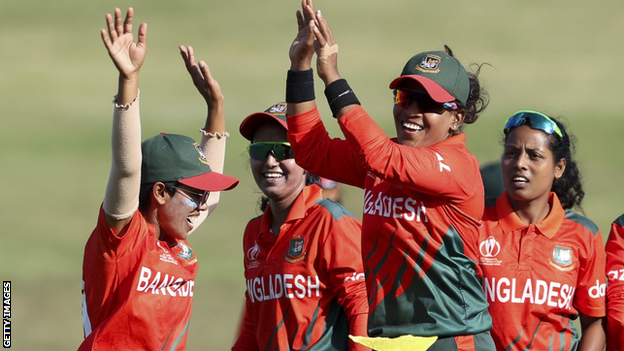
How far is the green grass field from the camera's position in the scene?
1166 centimetres

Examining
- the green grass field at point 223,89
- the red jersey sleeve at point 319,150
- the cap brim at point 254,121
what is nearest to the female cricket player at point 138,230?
the cap brim at point 254,121

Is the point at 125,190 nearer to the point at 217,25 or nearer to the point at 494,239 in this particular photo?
the point at 494,239

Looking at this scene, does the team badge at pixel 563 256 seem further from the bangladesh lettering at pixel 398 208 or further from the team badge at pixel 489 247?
the bangladesh lettering at pixel 398 208

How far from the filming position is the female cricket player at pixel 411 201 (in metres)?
3.79

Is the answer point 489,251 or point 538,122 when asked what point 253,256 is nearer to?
point 489,251

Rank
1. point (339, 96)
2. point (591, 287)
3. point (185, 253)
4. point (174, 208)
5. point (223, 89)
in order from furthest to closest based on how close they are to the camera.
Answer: point (223, 89)
point (591, 287)
point (185, 253)
point (174, 208)
point (339, 96)

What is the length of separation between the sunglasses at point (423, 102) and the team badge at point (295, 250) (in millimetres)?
1084

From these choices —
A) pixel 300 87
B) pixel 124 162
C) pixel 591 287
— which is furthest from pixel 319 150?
pixel 591 287

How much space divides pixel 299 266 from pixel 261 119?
33.8 inches

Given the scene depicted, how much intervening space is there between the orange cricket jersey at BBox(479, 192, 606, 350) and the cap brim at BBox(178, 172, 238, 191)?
1363mm

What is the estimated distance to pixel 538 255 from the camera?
16.3ft

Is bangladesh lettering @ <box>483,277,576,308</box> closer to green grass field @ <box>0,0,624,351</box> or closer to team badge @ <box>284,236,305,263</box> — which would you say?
team badge @ <box>284,236,305,263</box>

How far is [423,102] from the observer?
13.3 feet

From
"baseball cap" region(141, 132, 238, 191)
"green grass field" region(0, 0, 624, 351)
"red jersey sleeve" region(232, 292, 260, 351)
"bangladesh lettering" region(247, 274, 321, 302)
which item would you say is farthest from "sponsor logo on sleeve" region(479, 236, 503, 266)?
"green grass field" region(0, 0, 624, 351)
